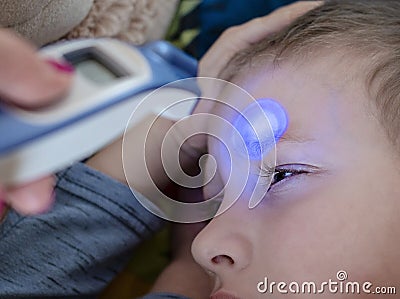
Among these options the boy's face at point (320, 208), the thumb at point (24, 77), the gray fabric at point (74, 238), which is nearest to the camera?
the thumb at point (24, 77)

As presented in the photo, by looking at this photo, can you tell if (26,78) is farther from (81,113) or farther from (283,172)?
(283,172)

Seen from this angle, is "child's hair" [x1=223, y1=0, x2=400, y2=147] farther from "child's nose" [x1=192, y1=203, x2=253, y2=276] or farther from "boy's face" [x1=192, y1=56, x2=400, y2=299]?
"child's nose" [x1=192, y1=203, x2=253, y2=276]

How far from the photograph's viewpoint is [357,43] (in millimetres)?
662

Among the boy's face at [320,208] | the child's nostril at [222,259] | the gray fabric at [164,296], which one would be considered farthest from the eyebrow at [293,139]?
the gray fabric at [164,296]

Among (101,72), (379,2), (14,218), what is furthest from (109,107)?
(379,2)

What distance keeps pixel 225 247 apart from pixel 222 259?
2 centimetres

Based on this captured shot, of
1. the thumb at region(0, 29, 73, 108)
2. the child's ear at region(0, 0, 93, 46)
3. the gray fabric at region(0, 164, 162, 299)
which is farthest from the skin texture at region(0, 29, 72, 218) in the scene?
the gray fabric at region(0, 164, 162, 299)

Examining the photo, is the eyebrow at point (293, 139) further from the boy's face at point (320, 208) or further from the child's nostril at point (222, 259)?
the child's nostril at point (222, 259)

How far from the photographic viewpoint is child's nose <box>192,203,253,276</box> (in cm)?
61

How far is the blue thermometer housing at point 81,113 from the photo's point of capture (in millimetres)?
396

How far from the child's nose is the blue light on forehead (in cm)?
7

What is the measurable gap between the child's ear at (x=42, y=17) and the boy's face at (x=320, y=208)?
→ 236 millimetres

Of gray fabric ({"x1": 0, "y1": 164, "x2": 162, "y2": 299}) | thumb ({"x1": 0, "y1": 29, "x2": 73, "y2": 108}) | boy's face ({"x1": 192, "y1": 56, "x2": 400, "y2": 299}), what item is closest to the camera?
thumb ({"x1": 0, "y1": 29, "x2": 73, "y2": 108})

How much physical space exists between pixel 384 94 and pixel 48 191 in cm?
33
